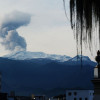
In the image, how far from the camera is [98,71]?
1217 cm

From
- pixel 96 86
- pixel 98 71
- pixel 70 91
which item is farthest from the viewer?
pixel 70 91

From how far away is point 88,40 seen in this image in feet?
15.0

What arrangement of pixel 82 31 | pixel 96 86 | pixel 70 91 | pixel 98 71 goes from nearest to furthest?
1. pixel 82 31
2. pixel 96 86
3. pixel 98 71
4. pixel 70 91

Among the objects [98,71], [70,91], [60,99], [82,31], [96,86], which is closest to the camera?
[82,31]

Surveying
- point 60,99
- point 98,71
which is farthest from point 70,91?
point 98,71

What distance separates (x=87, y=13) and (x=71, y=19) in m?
0.21

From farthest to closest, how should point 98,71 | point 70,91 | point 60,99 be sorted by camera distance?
point 60,99 < point 70,91 < point 98,71

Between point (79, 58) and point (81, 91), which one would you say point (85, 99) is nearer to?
point (81, 91)

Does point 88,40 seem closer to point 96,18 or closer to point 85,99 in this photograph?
point 96,18

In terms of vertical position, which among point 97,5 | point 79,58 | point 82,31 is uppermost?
point 97,5

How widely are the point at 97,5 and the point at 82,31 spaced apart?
397 mm

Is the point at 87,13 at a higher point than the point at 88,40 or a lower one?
higher

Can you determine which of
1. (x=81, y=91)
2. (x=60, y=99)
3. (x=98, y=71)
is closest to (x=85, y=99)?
(x=81, y=91)

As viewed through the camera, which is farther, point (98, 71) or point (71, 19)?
point (98, 71)
